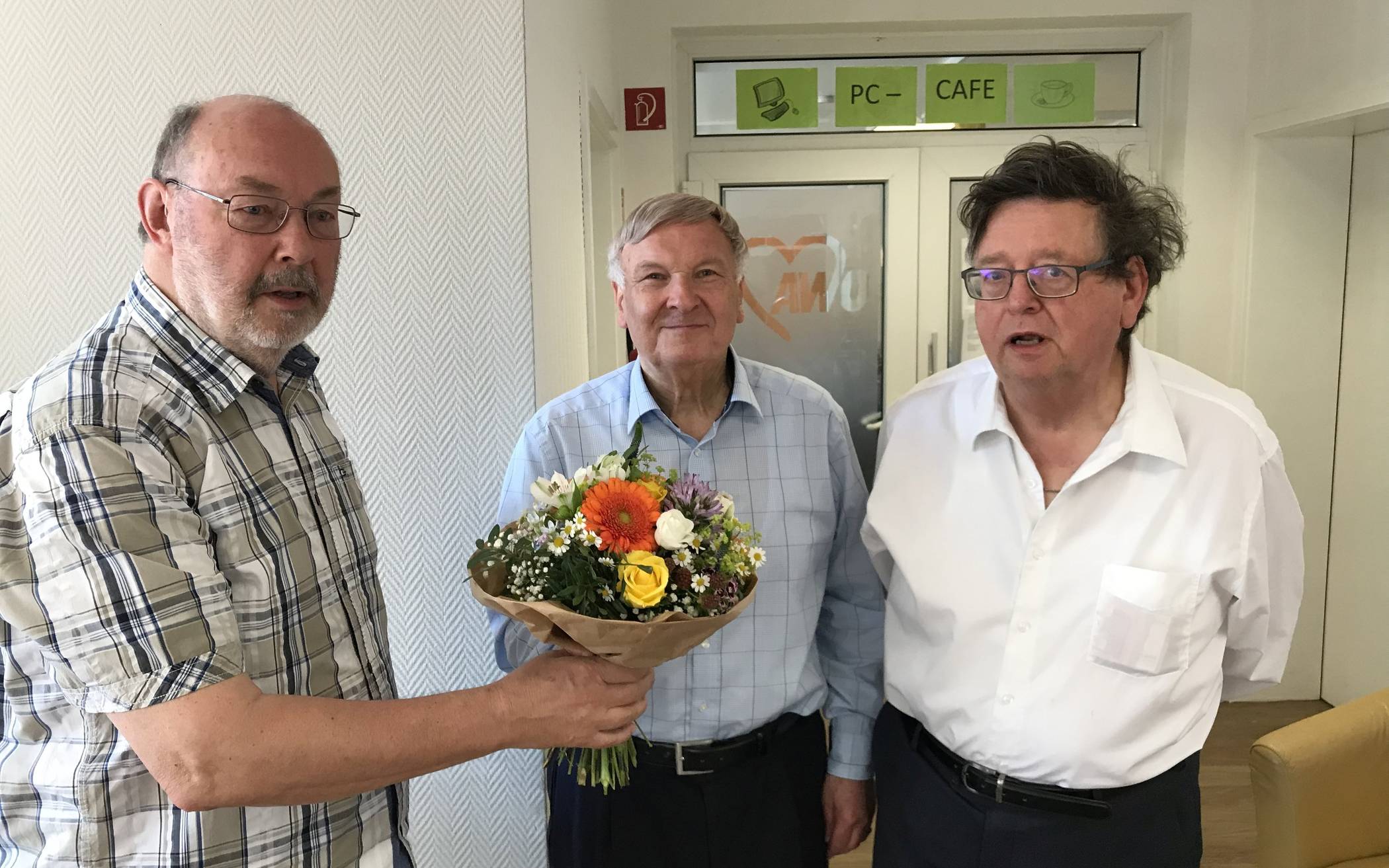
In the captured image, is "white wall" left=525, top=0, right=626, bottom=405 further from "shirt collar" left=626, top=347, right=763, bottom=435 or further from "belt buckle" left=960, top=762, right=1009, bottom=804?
"belt buckle" left=960, top=762, right=1009, bottom=804

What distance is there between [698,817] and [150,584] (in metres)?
1.06

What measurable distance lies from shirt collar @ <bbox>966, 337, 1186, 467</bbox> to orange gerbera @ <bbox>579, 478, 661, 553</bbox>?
0.71 m

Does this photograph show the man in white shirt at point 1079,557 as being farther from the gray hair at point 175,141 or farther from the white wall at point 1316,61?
the white wall at point 1316,61

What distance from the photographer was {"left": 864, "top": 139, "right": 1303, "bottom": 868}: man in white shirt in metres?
1.53

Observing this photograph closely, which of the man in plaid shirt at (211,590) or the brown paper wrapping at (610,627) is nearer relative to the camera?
the man in plaid shirt at (211,590)

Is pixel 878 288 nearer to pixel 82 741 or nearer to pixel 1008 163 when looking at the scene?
pixel 1008 163

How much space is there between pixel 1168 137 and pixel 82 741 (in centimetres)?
460

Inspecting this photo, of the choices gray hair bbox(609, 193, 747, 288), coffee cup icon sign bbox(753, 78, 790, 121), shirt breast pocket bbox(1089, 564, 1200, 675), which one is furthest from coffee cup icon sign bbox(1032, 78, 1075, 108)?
shirt breast pocket bbox(1089, 564, 1200, 675)

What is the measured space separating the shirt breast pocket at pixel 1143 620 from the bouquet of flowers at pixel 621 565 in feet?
2.01

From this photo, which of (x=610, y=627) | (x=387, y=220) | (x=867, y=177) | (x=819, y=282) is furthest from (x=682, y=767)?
(x=867, y=177)

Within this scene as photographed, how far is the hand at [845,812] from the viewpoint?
1831 millimetres

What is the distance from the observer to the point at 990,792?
1.59m

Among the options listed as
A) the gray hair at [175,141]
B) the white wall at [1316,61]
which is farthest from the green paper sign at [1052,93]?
the gray hair at [175,141]

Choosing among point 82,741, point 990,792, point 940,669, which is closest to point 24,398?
point 82,741
